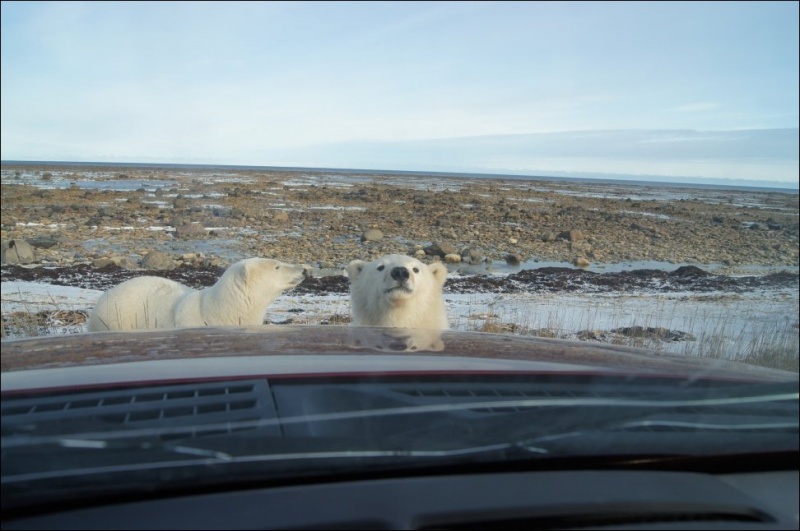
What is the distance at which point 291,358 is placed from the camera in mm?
2697

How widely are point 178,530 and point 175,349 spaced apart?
1.58 metres

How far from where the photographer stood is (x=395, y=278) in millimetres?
5395

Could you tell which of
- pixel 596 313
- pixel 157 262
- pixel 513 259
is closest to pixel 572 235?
pixel 513 259

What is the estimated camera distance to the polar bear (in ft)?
20.8

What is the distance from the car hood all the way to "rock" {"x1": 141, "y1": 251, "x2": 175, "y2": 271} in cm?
765

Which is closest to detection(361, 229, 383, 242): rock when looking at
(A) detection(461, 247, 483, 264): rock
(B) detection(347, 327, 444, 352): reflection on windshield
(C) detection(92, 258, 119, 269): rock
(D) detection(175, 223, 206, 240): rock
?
(A) detection(461, 247, 483, 264): rock

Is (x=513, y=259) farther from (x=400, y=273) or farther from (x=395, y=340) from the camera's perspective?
(x=395, y=340)

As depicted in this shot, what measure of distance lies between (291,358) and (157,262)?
892cm

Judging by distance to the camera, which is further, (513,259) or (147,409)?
(513,259)

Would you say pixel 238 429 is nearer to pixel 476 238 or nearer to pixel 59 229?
pixel 59 229

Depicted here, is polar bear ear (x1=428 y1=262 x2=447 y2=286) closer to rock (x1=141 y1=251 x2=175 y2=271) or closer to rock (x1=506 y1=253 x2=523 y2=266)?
rock (x1=141 y1=251 x2=175 y2=271)

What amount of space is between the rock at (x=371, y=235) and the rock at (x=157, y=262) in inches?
212

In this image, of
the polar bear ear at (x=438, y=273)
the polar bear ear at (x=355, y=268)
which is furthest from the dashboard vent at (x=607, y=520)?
the polar bear ear at (x=355, y=268)

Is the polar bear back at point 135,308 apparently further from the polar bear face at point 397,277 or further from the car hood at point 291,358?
the car hood at point 291,358
